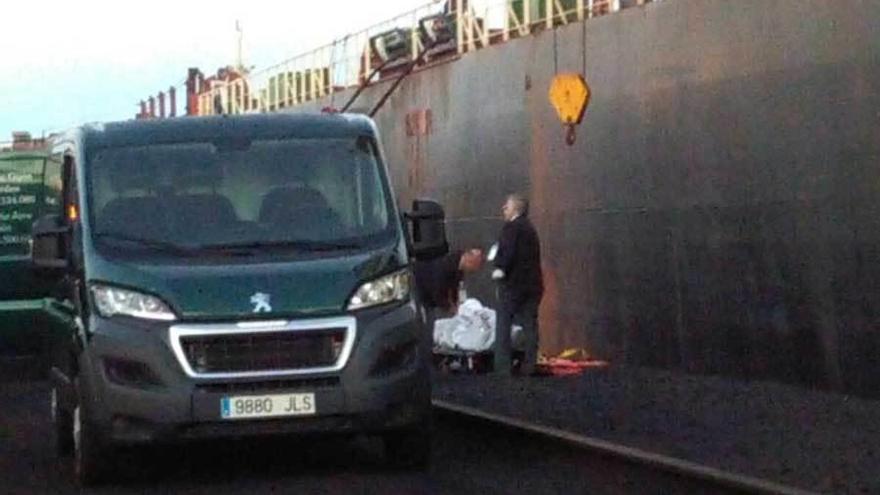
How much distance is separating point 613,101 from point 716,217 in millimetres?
3535

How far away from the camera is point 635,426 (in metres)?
17.3

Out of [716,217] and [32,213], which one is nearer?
[716,217]

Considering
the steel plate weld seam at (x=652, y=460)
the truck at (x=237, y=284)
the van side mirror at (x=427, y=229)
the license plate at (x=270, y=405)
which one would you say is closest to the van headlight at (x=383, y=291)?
the truck at (x=237, y=284)

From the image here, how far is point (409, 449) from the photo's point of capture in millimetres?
15062

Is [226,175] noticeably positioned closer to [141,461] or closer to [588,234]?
[141,461]

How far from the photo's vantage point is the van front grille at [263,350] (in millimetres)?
14211

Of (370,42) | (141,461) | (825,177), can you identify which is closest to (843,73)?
(825,177)

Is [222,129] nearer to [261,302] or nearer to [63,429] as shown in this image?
[261,302]

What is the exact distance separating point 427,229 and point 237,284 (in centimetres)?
160

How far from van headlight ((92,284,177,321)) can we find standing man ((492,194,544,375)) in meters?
9.15

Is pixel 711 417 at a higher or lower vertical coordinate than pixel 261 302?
lower

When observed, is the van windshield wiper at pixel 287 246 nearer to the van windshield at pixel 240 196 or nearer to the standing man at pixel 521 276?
the van windshield at pixel 240 196

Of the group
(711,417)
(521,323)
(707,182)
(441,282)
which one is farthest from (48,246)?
(441,282)

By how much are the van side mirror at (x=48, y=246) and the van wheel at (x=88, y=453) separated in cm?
98
